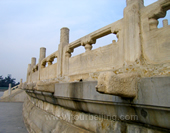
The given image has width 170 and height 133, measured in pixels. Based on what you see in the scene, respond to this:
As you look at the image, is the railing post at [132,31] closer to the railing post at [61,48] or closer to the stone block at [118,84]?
the stone block at [118,84]

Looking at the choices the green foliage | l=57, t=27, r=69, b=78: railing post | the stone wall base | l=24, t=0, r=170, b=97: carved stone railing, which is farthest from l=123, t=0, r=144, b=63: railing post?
the green foliage

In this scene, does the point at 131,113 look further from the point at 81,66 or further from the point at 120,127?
the point at 81,66

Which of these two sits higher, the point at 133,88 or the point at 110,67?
the point at 110,67

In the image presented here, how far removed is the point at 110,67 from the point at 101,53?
442 millimetres

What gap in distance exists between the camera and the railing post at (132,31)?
2.26 meters

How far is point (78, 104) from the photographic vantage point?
3002mm

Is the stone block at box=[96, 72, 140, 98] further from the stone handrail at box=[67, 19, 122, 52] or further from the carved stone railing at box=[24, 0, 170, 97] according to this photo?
the stone handrail at box=[67, 19, 122, 52]

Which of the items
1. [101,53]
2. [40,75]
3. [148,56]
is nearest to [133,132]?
[148,56]

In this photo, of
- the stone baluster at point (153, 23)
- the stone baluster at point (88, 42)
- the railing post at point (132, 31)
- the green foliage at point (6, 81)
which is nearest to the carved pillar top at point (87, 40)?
the stone baluster at point (88, 42)

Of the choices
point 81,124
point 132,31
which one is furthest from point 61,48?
point 132,31

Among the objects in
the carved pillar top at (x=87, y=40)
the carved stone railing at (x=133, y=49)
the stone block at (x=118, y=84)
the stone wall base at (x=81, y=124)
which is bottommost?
the stone wall base at (x=81, y=124)

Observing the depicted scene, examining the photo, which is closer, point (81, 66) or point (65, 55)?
point (81, 66)

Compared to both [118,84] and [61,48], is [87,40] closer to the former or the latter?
[61,48]

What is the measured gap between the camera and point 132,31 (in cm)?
236
